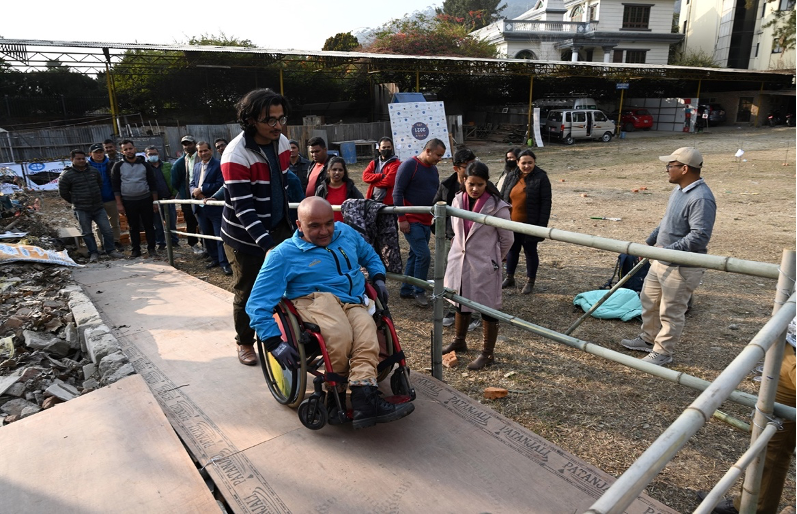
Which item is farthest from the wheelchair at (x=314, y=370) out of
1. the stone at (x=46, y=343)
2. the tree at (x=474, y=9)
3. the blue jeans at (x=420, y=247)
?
the tree at (x=474, y=9)

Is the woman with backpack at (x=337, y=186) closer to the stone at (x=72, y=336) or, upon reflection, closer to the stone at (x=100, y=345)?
the stone at (x=100, y=345)

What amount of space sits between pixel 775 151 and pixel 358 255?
1848cm

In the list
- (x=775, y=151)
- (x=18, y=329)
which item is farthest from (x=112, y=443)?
(x=775, y=151)

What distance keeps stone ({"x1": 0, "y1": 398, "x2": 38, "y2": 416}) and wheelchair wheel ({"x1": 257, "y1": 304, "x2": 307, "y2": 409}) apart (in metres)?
1.57

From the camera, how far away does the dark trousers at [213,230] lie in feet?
21.7

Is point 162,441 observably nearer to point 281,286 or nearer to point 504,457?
point 281,286

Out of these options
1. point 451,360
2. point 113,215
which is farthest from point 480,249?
point 113,215

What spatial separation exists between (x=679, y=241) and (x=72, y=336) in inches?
184

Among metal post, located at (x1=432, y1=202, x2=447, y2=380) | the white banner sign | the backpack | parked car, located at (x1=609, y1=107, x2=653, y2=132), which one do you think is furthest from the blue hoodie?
parked car, located at (x1=609, y1=107, x2=653, y2=132)

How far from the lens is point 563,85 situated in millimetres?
26734

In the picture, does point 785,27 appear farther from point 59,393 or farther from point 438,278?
point 59,393

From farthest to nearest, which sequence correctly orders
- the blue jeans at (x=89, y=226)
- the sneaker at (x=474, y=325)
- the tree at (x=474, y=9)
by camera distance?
the tree at (x=474, y=9) < the blue jeans at (x=89, y=226) < the sneaker at (x=474, y=325)

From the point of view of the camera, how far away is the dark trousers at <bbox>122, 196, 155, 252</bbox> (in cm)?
717

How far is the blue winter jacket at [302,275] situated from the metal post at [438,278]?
0.47 metres
